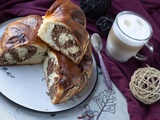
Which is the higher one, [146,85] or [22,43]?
[22,43]

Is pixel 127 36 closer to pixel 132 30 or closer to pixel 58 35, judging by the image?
pixel 132 30

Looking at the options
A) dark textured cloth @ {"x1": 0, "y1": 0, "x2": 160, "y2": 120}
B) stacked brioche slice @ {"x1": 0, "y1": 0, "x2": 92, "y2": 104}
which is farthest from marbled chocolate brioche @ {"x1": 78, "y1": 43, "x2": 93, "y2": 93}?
dark textured cloth @ {"x1": 0, "y1": 0, "x2": 160, "y2": 120}

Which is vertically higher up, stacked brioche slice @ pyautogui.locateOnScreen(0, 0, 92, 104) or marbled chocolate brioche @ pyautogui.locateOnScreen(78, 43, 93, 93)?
stacked brioche slice @ pyautogui.locateOnScreen(0, 0, 92, 104)

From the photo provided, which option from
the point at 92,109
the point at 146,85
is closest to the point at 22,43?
the point at 92,109

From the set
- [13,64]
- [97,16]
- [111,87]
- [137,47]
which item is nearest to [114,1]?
[97,16]

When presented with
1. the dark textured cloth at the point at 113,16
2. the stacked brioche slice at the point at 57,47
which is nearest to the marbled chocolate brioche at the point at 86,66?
the stacked brioche slice at the point at 57,47

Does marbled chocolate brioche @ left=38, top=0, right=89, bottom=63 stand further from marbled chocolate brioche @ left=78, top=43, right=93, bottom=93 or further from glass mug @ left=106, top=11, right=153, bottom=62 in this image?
glass mug @ left=106, top=11, right=153, bottom=62
